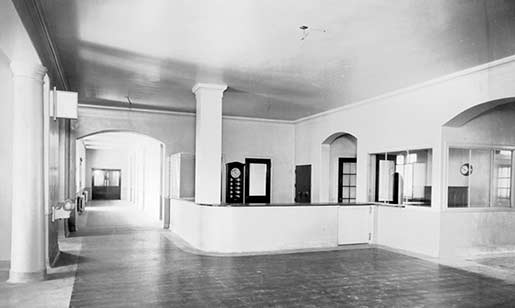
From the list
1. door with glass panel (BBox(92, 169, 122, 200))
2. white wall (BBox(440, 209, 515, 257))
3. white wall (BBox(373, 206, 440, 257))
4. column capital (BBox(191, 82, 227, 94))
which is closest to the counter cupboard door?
white wall (BBox(373, 206, 440, 257))

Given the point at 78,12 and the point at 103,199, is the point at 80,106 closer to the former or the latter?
the point at 78,12

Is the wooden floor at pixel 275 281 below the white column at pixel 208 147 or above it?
below

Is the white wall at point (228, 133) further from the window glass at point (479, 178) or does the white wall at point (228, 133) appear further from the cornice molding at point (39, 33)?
the window glass at point (479, 178)

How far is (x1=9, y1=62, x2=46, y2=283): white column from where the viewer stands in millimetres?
4961

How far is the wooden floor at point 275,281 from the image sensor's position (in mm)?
4387

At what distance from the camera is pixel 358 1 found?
12.6ft

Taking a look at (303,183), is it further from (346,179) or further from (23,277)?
(23,277)

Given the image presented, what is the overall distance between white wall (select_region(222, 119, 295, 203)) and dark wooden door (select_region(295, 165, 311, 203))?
223 mm

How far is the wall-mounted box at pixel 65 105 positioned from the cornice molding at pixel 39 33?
0.44 meters

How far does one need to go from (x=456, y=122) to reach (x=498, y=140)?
Result: 143 cm

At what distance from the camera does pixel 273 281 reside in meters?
5.17

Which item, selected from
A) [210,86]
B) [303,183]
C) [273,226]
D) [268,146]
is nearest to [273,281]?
[273,226]

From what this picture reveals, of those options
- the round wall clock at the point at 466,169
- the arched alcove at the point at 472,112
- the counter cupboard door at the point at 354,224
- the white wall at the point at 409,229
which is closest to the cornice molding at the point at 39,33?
the counter cupboard door at the point at 354,224

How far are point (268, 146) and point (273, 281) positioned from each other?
7.01m
